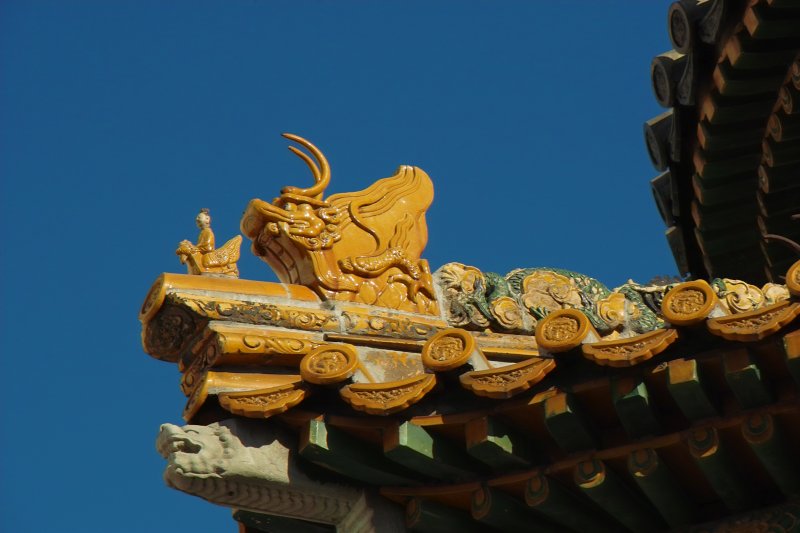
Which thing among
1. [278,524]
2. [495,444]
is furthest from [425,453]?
[278,524]

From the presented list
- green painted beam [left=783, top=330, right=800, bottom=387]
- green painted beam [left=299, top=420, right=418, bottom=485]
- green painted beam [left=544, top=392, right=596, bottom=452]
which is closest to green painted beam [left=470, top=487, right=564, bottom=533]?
green painted beam [left=299, top=420, right=418, bottom=485]

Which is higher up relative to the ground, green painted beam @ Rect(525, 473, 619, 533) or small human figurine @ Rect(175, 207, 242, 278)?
small human figurine @ Rect(175, 207, 242, 278)

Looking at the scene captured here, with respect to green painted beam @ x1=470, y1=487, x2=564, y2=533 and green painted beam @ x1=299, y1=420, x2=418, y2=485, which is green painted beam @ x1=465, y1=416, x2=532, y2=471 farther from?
green painted beam @ x1=299, y1=420, x2=418, y2=485

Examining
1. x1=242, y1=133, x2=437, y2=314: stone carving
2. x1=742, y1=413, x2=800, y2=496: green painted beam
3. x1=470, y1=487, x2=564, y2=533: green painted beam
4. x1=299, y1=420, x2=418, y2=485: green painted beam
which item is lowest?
x1=742, y1=413, x2=800, y2=496: green painted beam

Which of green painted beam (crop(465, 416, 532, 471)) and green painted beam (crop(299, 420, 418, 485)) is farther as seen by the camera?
green painted beam (crop(299, 420, 418, 485))

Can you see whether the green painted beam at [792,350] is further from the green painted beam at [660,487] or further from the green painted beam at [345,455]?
the green painted beam at [345,455]

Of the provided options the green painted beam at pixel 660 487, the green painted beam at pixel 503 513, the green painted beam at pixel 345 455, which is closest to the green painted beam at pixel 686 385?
the green painted beam at pixel 660 487

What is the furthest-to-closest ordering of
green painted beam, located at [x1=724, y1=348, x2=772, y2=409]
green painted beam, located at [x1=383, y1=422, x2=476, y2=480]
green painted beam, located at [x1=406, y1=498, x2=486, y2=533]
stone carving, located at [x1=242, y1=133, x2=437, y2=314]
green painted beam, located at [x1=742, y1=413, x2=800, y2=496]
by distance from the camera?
stone carving, located at [x1=242, y1=133, x2=437, y2=314], green painted beam, located at [x1=406, y1=498, x2=486, y2=533], green painted beam, located at [x1=383, y1=422, x2=476, y2=480], green painted beam, located at [x1=742, y1=413, x2=800, y2=496], green painted beam, located at [x1=724, y1=348, x2=772, y2=409]

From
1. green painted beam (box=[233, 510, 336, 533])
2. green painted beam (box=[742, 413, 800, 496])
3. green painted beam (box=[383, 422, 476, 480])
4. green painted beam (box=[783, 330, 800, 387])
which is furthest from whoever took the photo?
green painted beam (box=[233, 510, 336, 533])

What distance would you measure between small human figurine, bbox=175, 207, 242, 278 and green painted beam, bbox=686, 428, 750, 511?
9.45ft

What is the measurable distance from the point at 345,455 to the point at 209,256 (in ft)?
5.22

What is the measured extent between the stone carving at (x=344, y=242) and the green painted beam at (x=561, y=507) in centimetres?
165

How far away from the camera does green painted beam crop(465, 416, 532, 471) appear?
30.2 ft

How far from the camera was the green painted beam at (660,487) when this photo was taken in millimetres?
9070
